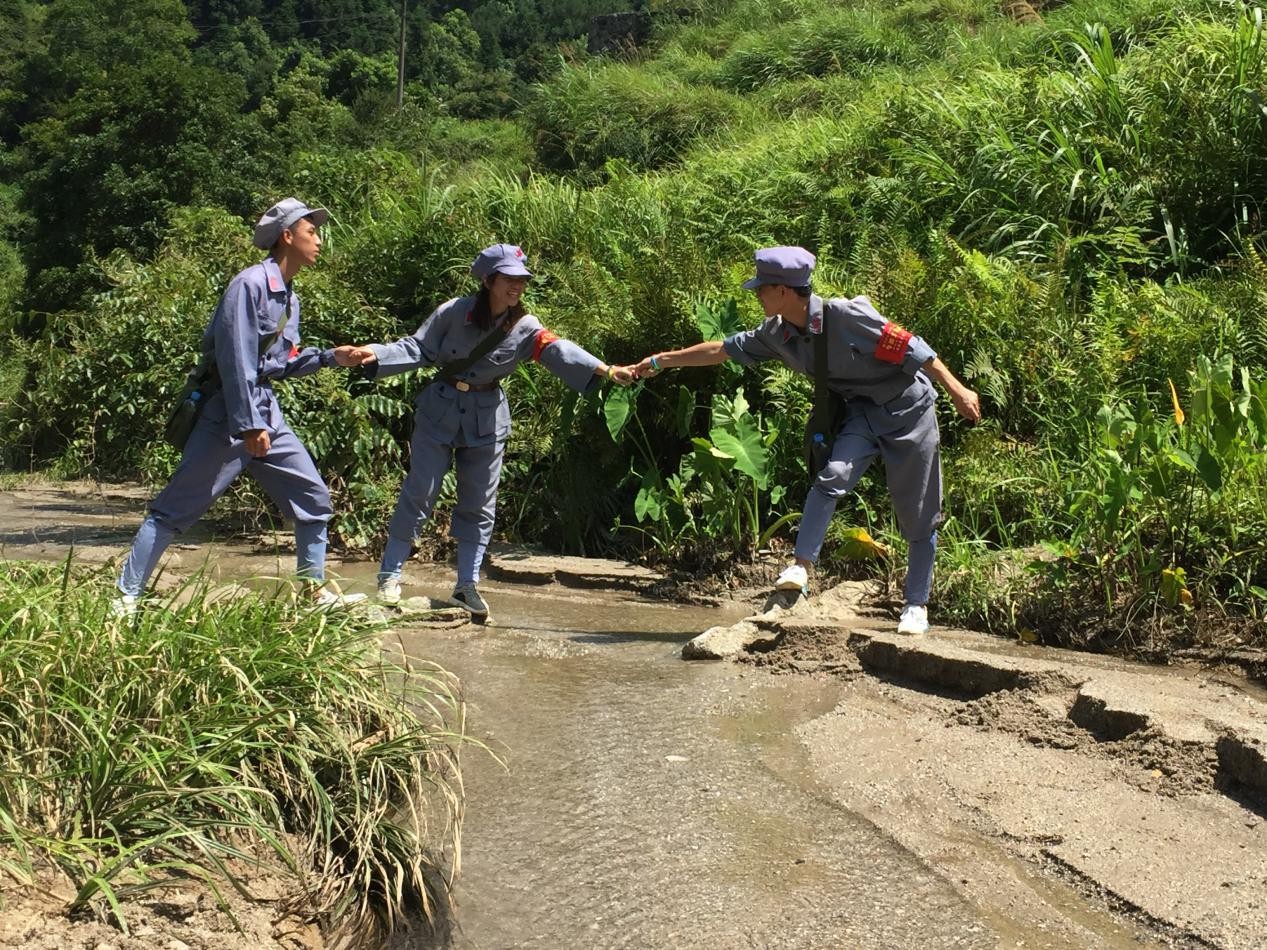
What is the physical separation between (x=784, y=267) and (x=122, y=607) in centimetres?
289

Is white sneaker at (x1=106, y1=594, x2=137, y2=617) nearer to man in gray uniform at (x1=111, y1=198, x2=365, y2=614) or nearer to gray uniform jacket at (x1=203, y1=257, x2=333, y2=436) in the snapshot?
man in gray uniform at (x1=111, y1=198, x2=365, y2=614)

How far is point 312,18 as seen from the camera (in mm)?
67625

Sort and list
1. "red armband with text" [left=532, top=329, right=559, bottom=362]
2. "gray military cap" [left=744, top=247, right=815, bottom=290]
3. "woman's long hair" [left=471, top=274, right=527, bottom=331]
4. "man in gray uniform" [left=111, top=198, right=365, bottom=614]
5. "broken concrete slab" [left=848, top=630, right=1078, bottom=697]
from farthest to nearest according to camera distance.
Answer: "red armband with text" [left=532, top=329, right=559, bottom=362], "woman's long hair" [left=471, top=274, right=527, bottom=331], "gray military cap" [left=744, top=247, right=815, bottom=290], "man in gray uniform" [left=111, top=198, right=365, bottom=614], "broken concrete slab" [left=848, top=630, right=1078, bottom=697]

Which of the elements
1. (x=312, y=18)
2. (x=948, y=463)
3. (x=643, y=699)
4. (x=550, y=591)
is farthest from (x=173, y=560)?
(x=312, y=18)

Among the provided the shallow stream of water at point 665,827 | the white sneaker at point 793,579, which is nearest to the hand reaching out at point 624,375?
the white sneaker at point 793,579

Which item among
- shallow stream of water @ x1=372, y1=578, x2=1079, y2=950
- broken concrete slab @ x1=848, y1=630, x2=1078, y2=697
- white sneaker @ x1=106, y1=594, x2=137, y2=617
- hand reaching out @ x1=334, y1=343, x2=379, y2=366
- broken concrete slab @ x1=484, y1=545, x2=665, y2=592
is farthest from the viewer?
broken concrete slab @ x1=484, y1=545, x2=665, y2=592

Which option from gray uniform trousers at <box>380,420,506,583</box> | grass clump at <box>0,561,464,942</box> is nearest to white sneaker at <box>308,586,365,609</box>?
grass clump at <box>0,561,464,942</box>

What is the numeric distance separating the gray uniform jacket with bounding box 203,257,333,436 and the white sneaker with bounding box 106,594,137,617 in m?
1.13

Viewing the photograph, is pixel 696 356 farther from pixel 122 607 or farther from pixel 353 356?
pixel 122 607

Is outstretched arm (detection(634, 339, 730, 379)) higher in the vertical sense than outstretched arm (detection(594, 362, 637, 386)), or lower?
higher

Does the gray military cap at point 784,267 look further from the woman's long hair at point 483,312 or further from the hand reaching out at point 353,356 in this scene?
the hand reaching out at point 353,356

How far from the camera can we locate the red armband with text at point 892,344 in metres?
5.84

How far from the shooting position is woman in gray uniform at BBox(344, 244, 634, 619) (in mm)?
6469

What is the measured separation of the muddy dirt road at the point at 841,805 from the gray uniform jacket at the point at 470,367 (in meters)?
1.07
